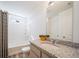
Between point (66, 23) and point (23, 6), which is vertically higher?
point (23, 6)

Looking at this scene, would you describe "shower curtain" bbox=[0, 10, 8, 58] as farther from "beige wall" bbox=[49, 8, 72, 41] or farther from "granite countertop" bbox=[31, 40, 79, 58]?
"granite countertop" bbox=[31, 40, 79, 58]

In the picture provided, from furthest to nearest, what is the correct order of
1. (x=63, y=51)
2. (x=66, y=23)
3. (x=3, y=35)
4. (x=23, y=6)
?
(x=23, y=6) → (x=3, y=35) → (x=66, y=23) → (x=63, y=51)

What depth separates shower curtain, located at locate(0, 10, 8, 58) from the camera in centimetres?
302

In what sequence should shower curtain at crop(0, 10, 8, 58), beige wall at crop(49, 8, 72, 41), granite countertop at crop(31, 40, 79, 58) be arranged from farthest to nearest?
shower curtain at crop(0, 10, 8, 58) < beige wall at crop(49, 8, 72, 41) < granite countertop at crop(31, 40, 79, 58)

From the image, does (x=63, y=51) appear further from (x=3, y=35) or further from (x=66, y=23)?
(x=3, y=35)

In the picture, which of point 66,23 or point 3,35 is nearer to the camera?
point 66,23

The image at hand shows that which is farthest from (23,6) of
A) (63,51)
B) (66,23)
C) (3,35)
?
(63,51)

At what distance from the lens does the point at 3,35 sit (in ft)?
10.0

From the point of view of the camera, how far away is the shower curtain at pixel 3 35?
302cm

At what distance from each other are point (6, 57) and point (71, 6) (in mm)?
2505

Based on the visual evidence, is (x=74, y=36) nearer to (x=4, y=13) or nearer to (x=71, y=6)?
(x=71, y=6)

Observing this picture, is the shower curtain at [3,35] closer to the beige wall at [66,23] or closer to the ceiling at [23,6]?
the ceiling at [23,6]

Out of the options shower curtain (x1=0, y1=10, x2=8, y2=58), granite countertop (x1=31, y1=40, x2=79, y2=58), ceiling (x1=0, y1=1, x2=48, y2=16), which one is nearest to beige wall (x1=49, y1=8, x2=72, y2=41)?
granite countertop (x1=31, y1=40, x2=79, y2=58)

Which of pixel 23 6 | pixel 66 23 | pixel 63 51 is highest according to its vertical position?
pixel 23 6
